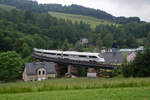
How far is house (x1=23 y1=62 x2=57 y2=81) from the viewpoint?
33.1 metres

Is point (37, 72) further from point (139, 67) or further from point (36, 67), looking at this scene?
point (139, 67)

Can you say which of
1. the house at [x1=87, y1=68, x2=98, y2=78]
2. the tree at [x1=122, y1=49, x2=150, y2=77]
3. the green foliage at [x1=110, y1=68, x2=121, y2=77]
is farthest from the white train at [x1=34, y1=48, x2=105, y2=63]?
the tree at [x1=122, y1=49, x2=150, y2=77]

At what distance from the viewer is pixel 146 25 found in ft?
390


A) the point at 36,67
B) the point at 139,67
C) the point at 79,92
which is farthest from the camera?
the point at 36,67

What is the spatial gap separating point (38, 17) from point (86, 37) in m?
33.1

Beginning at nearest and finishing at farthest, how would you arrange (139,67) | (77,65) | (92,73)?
(139,67) < (92,73) < (77,65)

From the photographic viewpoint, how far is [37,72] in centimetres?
3375

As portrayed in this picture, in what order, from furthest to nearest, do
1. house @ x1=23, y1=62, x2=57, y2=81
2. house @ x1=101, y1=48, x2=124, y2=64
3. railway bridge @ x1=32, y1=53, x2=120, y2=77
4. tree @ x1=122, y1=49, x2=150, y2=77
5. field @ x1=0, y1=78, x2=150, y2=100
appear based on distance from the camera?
house @ x1=101, y1=48, x2=124, y2=64, house @ x1=23, y1=62, x2=57, y2=81, railway bridge @ x1=32, y1=53, x2=120, y2=77, tree @ x1=122, y1=49, x2=150, y2=77, field @ x1=0, y1=78, x2=150, y2=100

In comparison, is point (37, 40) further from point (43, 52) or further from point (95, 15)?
point (95, 15)

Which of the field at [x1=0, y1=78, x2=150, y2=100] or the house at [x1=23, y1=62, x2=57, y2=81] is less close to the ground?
the field at [x1=0, y1=78, x2=150, y2=100]

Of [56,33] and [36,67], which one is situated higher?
[56,33]

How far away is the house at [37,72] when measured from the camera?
33125mm

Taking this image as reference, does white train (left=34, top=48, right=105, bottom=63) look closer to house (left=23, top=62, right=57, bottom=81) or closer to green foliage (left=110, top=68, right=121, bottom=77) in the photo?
green foliage (left=110, top=68, right=121, bottom=77)

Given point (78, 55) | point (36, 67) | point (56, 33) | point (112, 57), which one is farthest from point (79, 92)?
point (56, 33)
